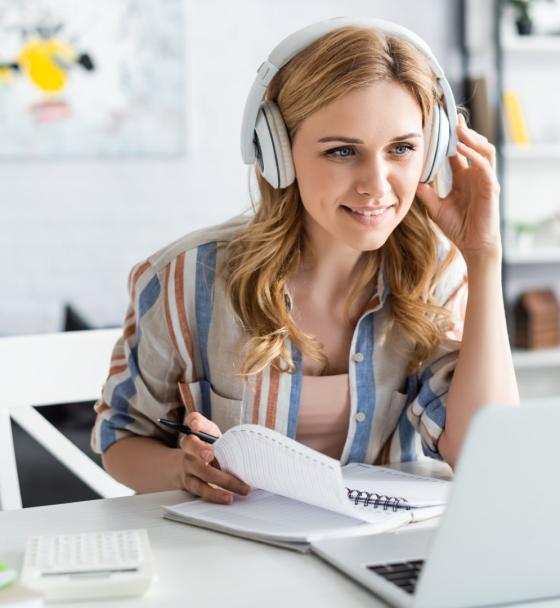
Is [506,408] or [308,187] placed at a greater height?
[308,187]

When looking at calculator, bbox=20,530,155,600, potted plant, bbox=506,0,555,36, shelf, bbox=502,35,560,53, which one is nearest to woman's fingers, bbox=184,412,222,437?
calculator, bbox=20,530,155,600

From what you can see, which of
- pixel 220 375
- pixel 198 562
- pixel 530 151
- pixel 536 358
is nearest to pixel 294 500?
pixel 198 562

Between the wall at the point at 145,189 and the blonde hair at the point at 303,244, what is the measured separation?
2573 mm

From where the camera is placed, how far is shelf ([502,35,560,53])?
4.00 metres

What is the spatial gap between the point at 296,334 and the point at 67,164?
2.86m

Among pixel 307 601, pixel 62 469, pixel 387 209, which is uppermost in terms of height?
pixel 387 209

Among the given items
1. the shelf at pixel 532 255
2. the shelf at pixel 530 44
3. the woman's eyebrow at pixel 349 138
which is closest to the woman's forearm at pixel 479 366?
the woman's eyebrow at pixel 349 138

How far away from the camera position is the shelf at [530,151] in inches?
156

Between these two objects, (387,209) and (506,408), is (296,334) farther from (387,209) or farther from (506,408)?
(506,408)

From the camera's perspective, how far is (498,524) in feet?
2.34

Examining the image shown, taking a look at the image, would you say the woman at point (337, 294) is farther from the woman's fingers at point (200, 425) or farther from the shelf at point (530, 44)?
the shelf at point (530, 44)

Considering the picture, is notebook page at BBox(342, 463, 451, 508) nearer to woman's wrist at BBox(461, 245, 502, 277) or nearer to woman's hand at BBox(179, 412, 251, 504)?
woman's hand at BBox(179, 412, 251, 504)

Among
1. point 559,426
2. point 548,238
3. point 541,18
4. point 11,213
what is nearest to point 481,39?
point 541,18

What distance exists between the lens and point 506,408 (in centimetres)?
67
